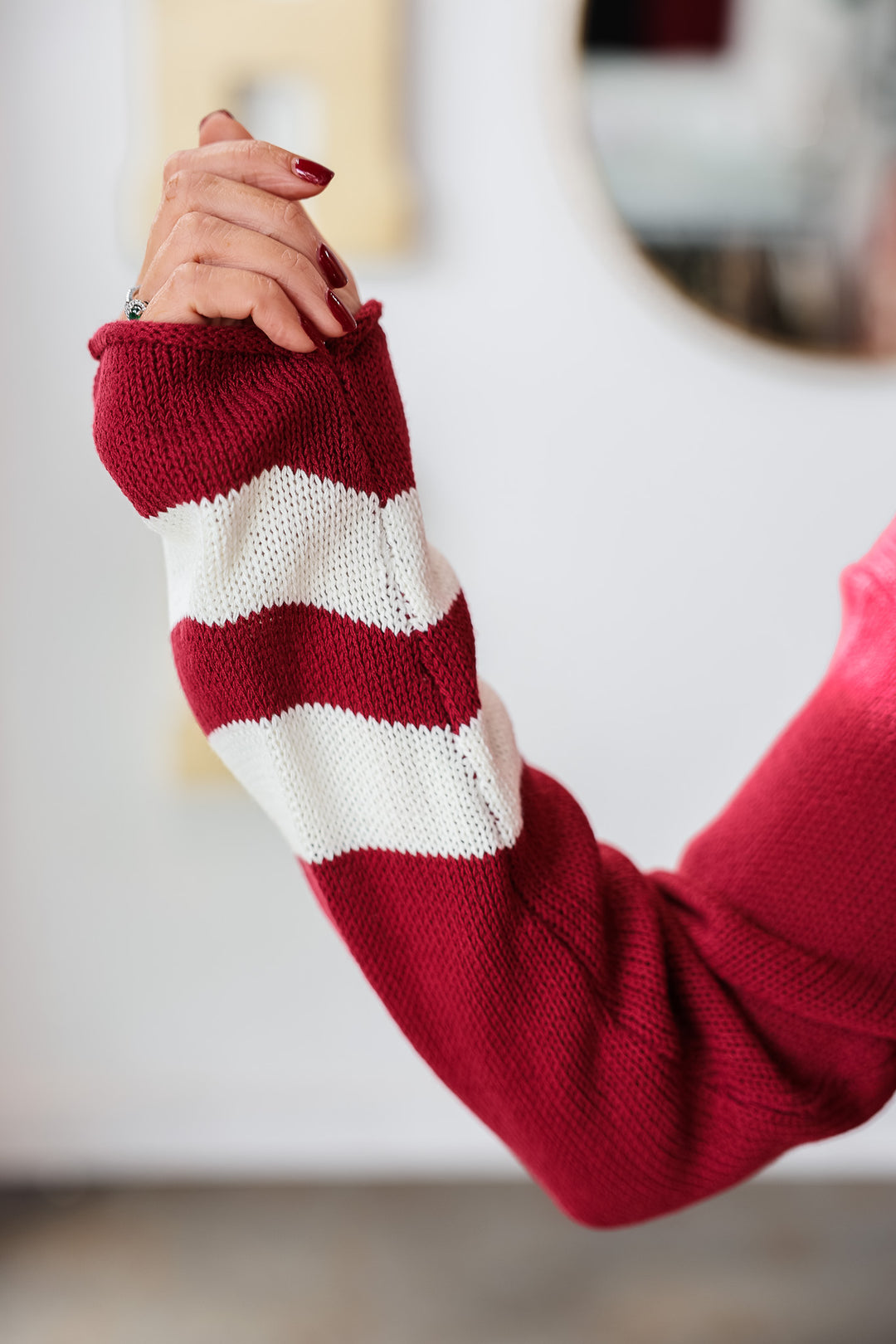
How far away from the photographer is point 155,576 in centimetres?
131

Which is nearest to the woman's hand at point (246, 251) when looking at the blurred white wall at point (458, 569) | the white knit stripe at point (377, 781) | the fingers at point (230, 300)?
the fingers at point (230, 300)

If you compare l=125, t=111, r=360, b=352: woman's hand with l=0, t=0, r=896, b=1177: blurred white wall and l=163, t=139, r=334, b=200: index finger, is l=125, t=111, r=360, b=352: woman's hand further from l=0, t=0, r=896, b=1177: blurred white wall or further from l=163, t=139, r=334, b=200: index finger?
l=0, t=0, r=896, b=1177: blurred white wall

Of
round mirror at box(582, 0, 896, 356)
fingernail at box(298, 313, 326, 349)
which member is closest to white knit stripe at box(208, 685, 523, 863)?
fingernail at box(298, 313, 326, 349)

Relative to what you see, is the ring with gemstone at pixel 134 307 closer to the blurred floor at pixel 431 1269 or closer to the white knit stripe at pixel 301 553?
the white knit stripe at pixel 301 553

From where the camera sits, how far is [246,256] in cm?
37

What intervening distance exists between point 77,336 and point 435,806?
1.02 m

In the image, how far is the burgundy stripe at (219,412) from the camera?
38 centimetres

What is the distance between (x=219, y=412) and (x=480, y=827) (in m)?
0.17

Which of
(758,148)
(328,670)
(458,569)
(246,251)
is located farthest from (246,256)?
(758,148)

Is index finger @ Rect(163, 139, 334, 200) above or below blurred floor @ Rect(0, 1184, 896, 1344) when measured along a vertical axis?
above

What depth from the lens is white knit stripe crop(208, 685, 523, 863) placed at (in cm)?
42

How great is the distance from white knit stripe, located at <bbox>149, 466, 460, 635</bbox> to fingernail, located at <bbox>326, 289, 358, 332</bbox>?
0.17 ft

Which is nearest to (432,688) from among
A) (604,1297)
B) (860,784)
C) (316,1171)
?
(860,784)

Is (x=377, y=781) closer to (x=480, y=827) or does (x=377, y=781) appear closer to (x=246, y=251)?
(x=480, y=827)
